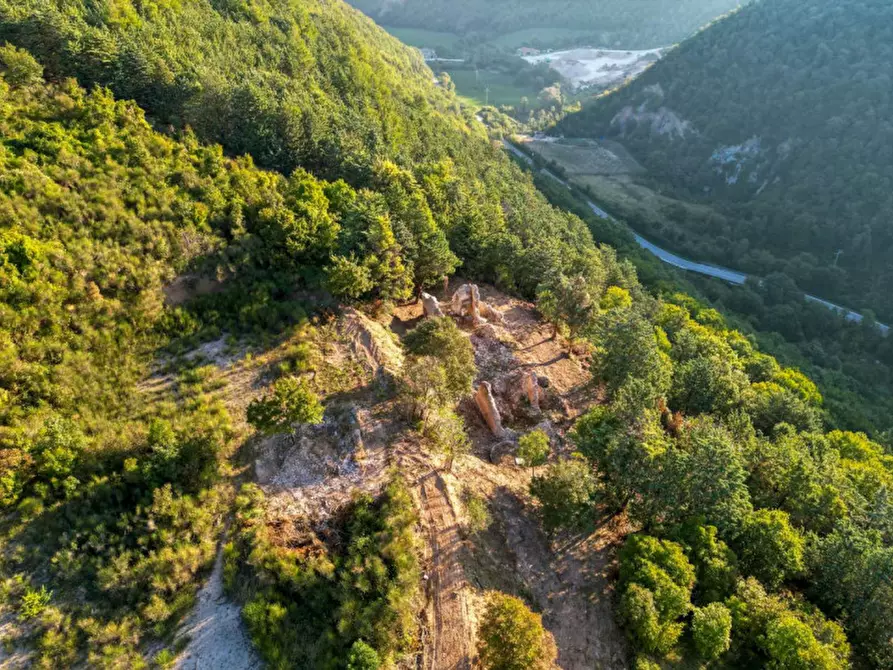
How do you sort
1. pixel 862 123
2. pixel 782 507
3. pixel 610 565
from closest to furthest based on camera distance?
1. pixel 610 565
2. pixel 782 507
3. pixel 862 123

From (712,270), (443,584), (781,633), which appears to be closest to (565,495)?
(443,584)

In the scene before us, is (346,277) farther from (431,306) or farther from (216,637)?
(216,637)

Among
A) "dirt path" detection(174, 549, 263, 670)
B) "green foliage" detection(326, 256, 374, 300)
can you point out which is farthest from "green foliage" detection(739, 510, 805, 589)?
"green foliage" detection(326, 256, 374, 300)

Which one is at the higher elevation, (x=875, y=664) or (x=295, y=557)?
(x=295, y=557)

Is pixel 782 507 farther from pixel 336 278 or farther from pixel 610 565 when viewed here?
pixel 336 278

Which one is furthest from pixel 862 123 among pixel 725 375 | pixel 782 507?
pixel 782 507
